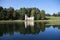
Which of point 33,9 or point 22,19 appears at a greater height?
point 33,9

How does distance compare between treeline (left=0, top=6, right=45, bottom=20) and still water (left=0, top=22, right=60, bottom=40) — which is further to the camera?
treeline (left=0, top=6, right=45, bottom=20)

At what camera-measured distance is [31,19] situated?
31.0 meters

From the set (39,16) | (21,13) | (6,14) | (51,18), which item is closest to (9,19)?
(6,14)

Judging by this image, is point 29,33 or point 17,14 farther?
point 17,14

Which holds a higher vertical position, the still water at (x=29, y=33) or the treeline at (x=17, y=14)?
the treeline at (x=17, y=14)

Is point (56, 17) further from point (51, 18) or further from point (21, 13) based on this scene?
point (21, 13)

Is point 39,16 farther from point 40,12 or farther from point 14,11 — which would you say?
point 14,11

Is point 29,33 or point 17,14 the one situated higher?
point 17,14

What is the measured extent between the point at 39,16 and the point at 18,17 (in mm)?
4479

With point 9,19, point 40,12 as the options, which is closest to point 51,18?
point 40,12

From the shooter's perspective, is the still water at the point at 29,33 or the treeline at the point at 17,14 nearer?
the still water at the point at 29,33

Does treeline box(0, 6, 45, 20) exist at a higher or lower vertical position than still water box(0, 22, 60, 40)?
higher

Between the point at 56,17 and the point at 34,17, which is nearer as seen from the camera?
the point at 34,17

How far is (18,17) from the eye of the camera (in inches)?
1220
